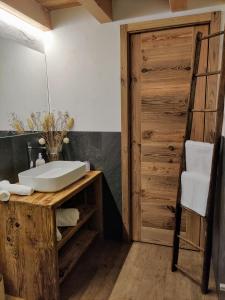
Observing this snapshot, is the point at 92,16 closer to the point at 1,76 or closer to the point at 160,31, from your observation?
the point at 160,31

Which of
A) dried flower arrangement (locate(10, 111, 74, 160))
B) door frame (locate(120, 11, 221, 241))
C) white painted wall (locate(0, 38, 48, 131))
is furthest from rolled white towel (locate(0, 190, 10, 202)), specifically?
door frame (locate(120, 11, 221, 241))

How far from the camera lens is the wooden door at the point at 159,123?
1.97 m

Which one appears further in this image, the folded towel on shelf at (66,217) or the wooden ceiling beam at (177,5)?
the folded towel on shelf at (66,217)

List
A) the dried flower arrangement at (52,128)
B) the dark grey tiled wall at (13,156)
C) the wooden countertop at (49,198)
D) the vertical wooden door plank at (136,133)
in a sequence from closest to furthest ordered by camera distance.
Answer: the wooden countertop at (49,198) < the dark grey tiled wall at (13,156) < the vertical wooden door plank at (136,133) < the dried flower arrangement at (52,128)

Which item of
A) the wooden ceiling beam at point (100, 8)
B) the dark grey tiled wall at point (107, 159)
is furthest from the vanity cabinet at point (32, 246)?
the wooden ceiling beam at point (100, 8)

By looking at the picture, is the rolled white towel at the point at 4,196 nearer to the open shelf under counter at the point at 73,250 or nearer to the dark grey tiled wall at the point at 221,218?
the open shelf under counter at the point at 73,250

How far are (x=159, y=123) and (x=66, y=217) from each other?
1131mm

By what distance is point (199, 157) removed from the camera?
65.7 inches

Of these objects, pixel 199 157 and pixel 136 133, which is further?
pixel 136 133

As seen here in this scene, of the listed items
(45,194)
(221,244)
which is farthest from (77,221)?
(221,244)

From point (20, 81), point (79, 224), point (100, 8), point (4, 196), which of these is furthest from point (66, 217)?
point (100, 8)

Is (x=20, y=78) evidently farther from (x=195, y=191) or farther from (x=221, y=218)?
(x=221, y=218)

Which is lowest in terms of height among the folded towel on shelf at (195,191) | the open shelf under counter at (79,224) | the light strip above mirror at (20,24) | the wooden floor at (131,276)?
the wooden floor at (131,276)

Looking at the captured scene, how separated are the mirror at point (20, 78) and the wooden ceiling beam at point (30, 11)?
13cm
